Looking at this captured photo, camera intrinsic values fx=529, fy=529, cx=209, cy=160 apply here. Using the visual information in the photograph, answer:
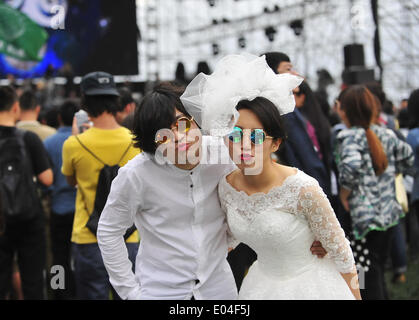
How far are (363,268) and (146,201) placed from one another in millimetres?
1921

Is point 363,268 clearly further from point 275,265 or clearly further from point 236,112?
point 236,112

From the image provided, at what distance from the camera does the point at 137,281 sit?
1876mm

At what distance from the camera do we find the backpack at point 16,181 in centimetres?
321

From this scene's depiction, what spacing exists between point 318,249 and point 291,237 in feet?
0.41

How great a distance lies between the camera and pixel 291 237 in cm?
171

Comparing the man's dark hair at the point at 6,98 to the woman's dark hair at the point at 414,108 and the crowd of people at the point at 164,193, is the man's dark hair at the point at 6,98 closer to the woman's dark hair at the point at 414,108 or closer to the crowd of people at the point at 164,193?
the crowd of people at the point at 164,193

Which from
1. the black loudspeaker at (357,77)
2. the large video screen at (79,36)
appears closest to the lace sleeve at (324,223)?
the black loudspeaker at (357,77)

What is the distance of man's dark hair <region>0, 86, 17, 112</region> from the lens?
3240 mm

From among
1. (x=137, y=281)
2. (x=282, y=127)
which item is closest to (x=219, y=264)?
(x=137, y=281)

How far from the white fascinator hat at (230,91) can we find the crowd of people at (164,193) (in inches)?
1.1

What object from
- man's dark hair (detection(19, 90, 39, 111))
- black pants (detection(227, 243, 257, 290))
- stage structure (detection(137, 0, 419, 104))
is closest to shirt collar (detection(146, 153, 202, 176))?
black pants (detection(227, 243, 257, 290))

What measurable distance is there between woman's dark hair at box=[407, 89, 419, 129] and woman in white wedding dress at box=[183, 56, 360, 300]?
2.45 m

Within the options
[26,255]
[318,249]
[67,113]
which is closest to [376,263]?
[318,249]

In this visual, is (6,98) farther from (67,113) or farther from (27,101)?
(27,101)
